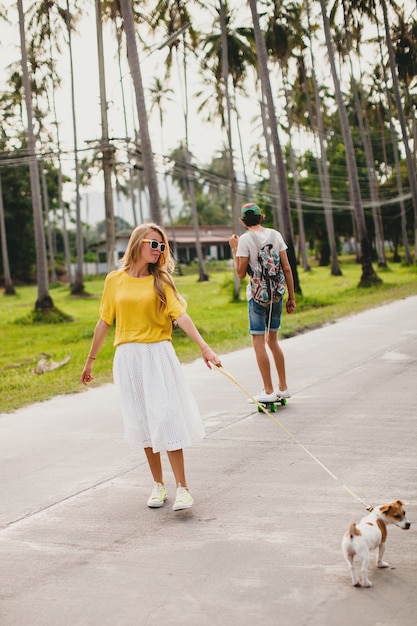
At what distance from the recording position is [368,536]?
3912 mm

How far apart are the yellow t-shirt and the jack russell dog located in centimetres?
175

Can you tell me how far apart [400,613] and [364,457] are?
8.67 ft

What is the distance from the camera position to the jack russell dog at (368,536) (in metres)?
3.82

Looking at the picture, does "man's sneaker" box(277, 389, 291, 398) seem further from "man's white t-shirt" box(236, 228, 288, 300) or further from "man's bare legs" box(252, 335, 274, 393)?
"man's white t-shirt" box(236, 228, 288, 300)

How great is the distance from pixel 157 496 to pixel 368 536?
1735 millimetres

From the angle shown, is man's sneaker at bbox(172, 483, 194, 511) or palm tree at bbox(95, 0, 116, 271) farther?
palm tree at bbox(95, 0, 116, 271)

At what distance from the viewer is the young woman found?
5.11 m

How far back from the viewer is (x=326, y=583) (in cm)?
390

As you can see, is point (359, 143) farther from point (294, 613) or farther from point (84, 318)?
point (294, 613)

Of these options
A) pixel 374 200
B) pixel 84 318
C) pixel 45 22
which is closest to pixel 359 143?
pixel 374 200

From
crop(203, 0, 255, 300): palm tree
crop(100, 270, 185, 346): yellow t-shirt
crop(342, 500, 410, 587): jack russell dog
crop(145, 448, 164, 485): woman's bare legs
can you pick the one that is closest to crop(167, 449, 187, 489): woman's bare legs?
crop(145, 448, 164, 485): woman's bare legs

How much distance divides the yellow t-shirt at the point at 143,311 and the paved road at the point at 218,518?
1.05m

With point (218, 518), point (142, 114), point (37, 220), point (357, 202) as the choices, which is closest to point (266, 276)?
point (218, 518)

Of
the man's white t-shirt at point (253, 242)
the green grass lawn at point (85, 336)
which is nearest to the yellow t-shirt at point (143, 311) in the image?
the man's white t-shirt at point (253, 242)
